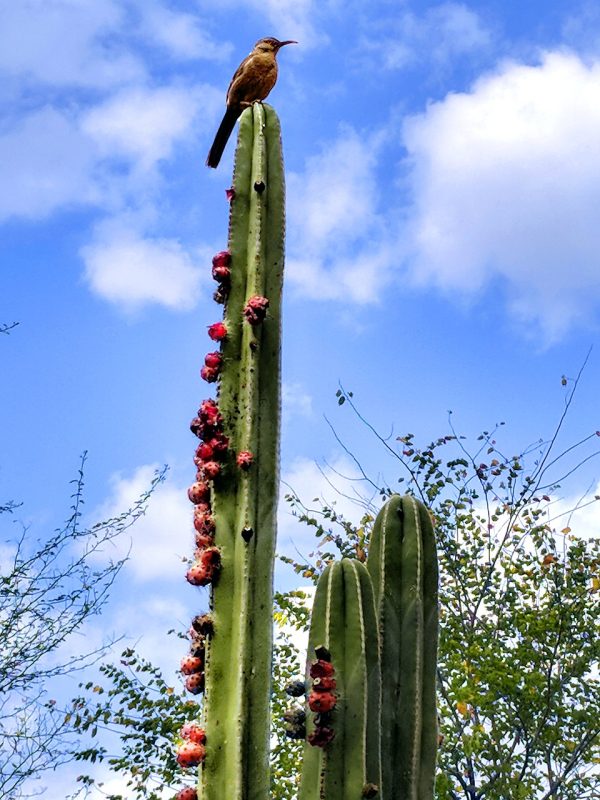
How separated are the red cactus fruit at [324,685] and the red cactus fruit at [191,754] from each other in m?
0.48

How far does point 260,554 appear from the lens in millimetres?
3262

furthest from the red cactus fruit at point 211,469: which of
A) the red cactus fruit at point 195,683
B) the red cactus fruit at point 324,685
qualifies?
the red cactus fruit at point 324,685

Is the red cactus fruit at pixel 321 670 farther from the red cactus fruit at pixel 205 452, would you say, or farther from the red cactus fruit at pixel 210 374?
the red cactus fruit at pixel 210 374

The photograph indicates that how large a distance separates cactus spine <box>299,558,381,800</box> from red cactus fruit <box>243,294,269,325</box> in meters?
0.97

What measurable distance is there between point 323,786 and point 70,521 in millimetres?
5803

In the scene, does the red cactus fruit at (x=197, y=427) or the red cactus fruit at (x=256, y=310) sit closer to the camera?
the red cactus fruit at (x=197, y=427)

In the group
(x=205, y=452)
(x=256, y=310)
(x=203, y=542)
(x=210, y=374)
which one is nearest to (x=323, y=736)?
(x=203, y=542)

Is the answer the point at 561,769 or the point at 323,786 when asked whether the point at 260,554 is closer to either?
the point at 323,786

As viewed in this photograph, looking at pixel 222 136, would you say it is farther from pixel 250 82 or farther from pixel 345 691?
pixel 345 691

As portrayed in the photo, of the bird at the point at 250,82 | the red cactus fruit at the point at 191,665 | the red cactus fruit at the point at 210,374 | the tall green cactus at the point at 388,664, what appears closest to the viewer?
the red cactus fruit at the point at 191,665

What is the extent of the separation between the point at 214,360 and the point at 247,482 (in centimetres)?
50

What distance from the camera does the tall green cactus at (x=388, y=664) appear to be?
10.8 feet

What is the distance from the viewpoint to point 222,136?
4582 mm

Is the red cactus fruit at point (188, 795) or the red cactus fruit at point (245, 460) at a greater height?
the red cactus fruit at point (245, 460)
